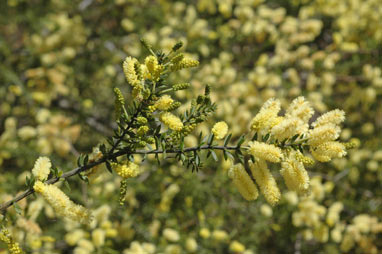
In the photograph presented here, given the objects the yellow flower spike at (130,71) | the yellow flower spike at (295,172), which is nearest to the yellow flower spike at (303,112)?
the yellow flower spike at (295,172)

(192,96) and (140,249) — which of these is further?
A: (192,96)

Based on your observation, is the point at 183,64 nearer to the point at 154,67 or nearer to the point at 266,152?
the point at 154,67

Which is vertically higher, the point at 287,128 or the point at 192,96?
the point at 192,96

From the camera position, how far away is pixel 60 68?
3.12 m

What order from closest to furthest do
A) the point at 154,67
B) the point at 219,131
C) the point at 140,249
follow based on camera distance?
1. the point at 154,67
2. the point at 219,131
3. the point at 140,249

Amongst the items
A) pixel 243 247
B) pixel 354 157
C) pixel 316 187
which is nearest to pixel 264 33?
pixel 354 157

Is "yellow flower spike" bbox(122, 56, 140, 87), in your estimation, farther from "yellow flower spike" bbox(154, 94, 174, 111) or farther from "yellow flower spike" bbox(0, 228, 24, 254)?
"yellow flower spike" bbox(0, 228, 24, 254)

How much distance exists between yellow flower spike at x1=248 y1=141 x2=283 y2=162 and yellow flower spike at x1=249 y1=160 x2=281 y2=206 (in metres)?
0.09

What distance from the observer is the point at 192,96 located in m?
3.02

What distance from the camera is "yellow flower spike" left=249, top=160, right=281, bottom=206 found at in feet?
3.49

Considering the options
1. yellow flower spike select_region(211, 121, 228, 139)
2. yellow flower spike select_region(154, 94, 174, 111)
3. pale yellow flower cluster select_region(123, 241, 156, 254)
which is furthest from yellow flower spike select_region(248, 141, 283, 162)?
pale yellow flower cluster select_region(123, 241, 156, 254)

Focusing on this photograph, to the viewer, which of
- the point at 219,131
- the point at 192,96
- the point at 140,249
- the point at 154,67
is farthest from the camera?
the point at 192,96

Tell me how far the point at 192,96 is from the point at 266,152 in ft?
6.83

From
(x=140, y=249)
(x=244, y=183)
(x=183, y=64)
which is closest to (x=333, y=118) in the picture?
(x=244, y=183)
